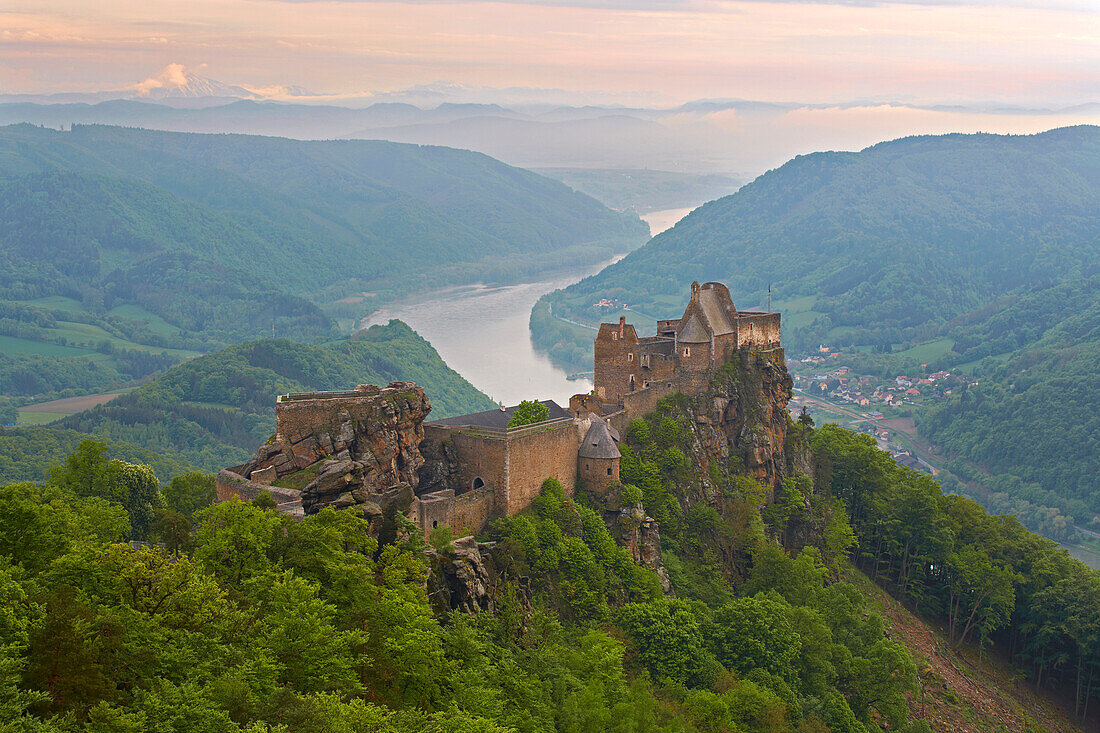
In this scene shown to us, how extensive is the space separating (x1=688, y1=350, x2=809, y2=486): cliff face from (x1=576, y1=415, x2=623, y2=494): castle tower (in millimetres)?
8630

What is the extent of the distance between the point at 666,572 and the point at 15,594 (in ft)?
111

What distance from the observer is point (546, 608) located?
4234 cm

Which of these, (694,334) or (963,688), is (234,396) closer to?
(694,334)

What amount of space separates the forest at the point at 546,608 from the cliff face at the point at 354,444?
9.95 ft

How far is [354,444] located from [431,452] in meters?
5.84

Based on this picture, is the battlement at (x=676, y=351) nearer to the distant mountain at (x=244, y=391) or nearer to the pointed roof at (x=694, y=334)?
the pointed roof at (x=694, y=334)

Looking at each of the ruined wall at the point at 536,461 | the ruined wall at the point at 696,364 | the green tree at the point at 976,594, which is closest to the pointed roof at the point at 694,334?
the ruined wall at the point at 696,364

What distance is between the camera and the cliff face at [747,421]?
5931cm

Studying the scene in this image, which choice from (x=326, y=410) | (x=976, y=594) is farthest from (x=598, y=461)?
(x=976, y=594)

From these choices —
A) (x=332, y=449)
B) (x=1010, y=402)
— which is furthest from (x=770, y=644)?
(x=1010, y=402)

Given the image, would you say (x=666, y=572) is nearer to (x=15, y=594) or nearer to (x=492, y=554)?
(x=492, y=554)

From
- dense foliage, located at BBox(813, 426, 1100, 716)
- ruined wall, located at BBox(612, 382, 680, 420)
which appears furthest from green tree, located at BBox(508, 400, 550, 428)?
dense foliage, located at BBox(813, 426, 1100, 716)

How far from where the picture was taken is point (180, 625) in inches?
951

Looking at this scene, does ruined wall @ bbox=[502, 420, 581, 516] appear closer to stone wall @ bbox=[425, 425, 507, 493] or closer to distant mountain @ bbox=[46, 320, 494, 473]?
stone wall @ bbox=[425, 425, 507, 493]
